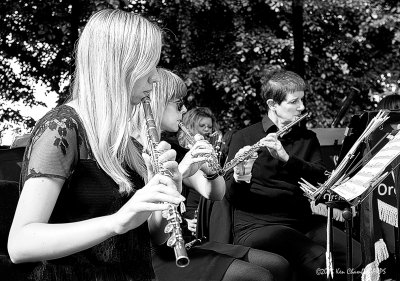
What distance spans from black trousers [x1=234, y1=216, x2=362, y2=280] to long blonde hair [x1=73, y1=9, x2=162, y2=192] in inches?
71.6

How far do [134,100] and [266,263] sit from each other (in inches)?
61.7

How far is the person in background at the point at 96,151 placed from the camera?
5.55ft

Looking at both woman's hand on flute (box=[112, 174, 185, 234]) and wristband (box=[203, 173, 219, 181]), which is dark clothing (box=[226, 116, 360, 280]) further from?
woman's hand on flute (box=[112, 174, 185, 234])

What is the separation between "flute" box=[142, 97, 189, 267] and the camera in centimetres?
153

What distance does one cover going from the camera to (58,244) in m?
1.58

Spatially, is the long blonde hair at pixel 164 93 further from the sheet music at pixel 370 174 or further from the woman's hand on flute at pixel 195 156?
the sheet music at pixel 370 174

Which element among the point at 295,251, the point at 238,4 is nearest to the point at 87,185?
the point at 295,251

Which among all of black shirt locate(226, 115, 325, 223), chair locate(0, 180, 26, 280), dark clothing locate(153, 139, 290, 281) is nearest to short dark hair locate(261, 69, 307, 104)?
black shirt locate(226, 115, 325, 223)

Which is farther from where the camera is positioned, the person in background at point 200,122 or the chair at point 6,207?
the person in background at point 200,122

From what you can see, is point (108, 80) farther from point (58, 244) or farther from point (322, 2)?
point (322, 2)

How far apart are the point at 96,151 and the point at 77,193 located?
137 mm

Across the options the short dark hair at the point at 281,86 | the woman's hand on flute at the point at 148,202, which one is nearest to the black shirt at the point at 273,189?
the short dark hair at the point at 281,86

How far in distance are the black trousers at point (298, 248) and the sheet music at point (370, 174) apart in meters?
0.69

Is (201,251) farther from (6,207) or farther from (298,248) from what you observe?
(6,207)
